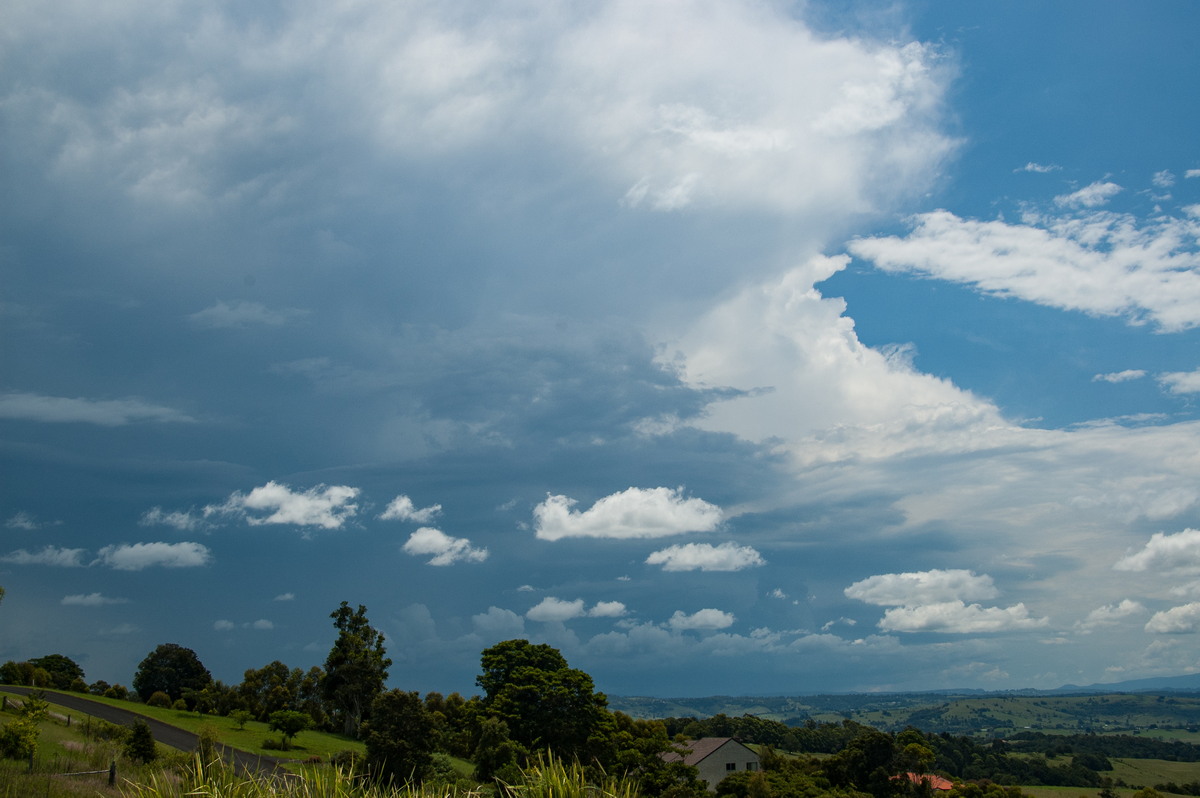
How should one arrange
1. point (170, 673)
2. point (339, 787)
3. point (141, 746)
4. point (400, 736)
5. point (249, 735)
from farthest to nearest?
point (170, 673) < point (249, 735) < point (400, 736) < point (141, 746) < point (339, 787)

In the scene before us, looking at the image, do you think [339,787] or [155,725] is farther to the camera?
[155,725]

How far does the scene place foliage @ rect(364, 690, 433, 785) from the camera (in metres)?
41.7

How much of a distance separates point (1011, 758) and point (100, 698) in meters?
145

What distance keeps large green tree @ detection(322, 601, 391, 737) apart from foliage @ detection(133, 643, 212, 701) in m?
21.0

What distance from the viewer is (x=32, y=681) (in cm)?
7869

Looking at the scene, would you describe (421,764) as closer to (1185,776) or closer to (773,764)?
(773,764)

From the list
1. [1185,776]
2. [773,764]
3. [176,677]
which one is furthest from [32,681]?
[1185,776]

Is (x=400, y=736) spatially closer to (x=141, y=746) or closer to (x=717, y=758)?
(x=141, y=746)

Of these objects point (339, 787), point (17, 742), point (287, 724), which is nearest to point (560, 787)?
point (339, 787)

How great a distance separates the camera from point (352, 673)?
267 feet

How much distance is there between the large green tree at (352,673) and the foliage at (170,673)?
21000 mm

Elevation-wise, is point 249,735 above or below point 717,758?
above

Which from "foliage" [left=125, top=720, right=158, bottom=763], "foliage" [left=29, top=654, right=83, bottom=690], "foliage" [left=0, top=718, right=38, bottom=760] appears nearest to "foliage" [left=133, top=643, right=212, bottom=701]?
"foliage" [left=29, top=654, right=83, bottom=690]

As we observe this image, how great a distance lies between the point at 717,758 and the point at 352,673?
1502 inches
